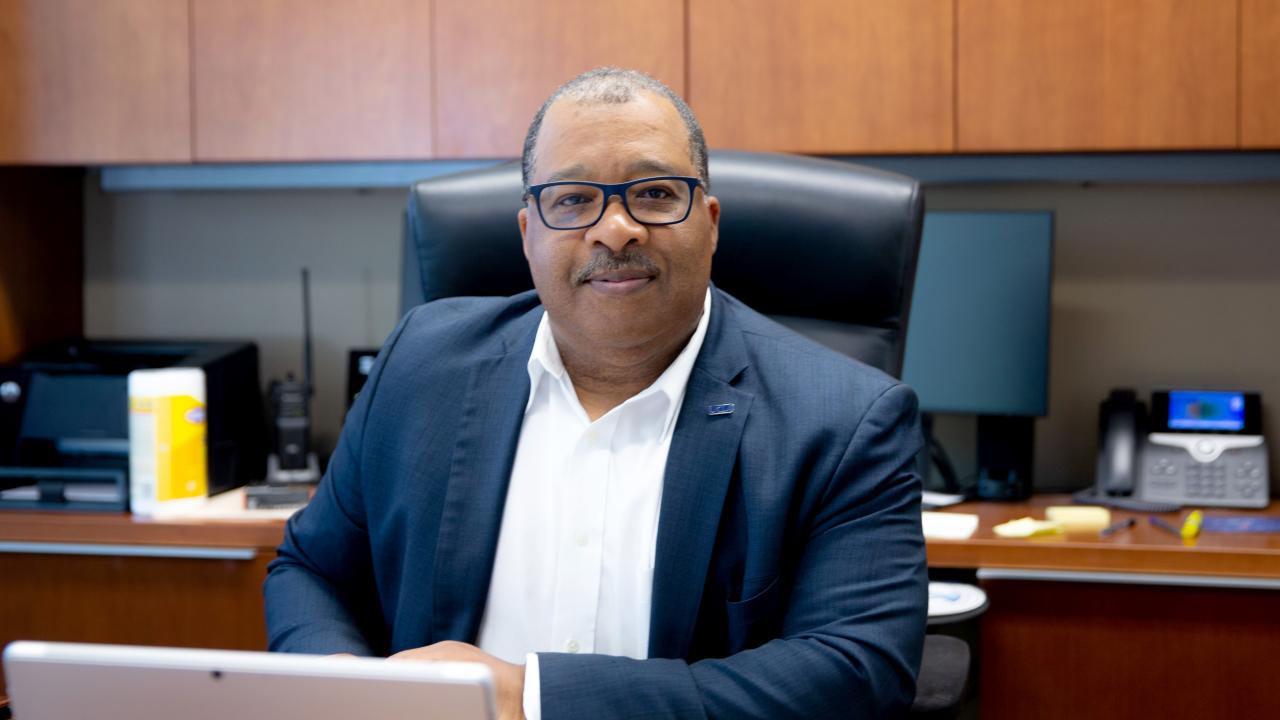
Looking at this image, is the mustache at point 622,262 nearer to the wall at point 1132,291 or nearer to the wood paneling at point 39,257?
the wall at point 1132,291

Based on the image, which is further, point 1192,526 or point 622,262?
point 1192,526

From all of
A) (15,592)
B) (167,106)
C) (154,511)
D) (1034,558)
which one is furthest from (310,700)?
(167,106)

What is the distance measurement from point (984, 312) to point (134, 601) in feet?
5.56

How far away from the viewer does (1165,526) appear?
203 centimetres

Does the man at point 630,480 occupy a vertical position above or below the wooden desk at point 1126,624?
above

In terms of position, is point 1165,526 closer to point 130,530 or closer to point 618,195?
→ point 618,195

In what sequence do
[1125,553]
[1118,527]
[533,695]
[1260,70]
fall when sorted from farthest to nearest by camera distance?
[1260,70] → [1118,527] → [1125,553] → [533,695]

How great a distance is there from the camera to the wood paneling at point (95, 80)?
2473 mm

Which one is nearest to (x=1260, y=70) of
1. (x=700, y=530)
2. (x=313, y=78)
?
(x=700, y=530)

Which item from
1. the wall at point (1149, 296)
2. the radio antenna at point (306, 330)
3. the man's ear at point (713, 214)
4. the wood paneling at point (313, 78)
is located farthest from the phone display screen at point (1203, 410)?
the radio antenna at point (306, 330)

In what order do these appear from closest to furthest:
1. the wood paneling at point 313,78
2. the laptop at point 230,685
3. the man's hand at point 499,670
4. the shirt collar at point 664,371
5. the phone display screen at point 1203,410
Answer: the laptop at point 230,685
the man's hand at point 499,670
the shirt collar at point 664,371
the phone display screen at point 1203,410
the wood paneling at point 313,78

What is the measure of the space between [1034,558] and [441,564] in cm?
105

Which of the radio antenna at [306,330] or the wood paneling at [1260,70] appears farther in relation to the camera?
the radio antenna at [306,330]

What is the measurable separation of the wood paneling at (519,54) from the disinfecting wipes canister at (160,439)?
2.26ft
